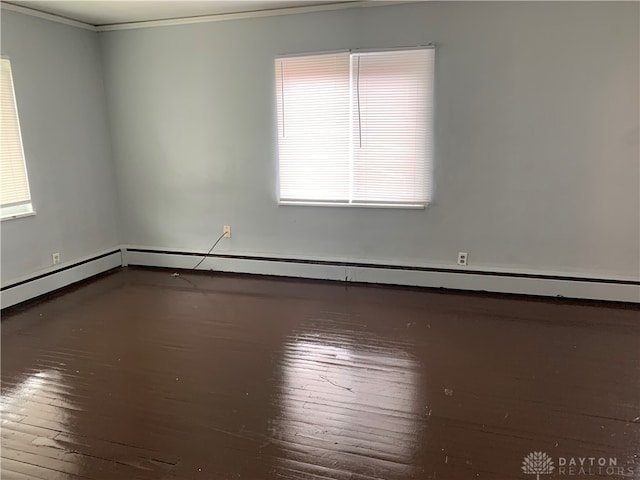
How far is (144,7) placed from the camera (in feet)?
13.4

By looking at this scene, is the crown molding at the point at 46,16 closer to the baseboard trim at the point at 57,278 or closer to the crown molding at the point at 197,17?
the crown molding at the point at 197,17

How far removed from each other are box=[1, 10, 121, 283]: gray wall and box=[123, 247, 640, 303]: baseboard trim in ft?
2.26

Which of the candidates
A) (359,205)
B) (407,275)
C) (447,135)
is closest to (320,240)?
(359,205)

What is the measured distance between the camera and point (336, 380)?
2.79 meters

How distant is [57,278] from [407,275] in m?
3.22

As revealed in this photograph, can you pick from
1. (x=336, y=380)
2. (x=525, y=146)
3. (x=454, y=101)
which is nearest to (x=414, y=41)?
(x=454, y=101)

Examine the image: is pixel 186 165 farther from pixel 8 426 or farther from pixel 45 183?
pixel 8 426

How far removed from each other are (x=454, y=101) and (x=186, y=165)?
2642 millimetres

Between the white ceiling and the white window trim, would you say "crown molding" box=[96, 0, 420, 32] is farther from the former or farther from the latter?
the white window trim

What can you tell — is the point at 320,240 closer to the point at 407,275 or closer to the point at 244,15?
the point at 407,275

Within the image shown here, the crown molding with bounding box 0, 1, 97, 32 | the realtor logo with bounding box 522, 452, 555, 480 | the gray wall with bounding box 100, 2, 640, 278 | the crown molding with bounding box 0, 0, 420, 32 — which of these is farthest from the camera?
the crown molding with bounding box 0, 0, 420, 32

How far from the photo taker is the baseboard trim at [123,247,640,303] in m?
3.91

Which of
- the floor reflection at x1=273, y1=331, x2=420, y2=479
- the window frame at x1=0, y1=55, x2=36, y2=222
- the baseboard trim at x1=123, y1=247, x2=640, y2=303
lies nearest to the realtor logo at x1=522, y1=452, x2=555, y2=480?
the floor reflection at x1=273, y1=331, x2=420, y2=479

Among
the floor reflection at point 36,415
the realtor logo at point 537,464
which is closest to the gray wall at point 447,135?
the realtor logo at point 537,464
